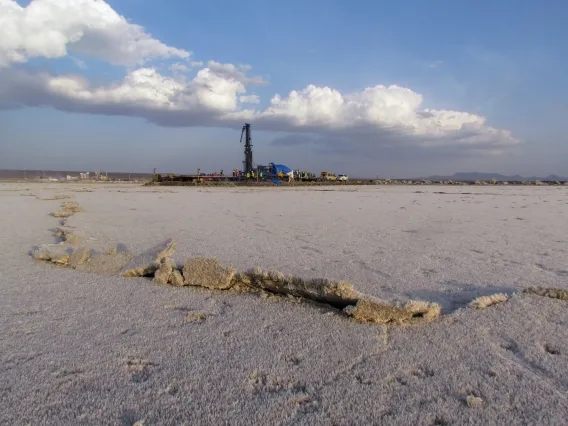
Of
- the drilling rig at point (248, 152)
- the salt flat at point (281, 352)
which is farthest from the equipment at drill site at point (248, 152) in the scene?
the salt flat at point (281, 352)

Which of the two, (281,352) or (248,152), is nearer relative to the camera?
(281,352)

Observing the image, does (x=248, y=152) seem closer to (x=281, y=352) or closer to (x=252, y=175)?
(x=252, y=175)

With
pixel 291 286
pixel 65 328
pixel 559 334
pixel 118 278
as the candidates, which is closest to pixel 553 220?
pixel 559 334

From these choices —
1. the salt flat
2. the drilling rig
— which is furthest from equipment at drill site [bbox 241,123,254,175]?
the salt flat

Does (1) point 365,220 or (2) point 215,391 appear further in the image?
(1) point 365,220

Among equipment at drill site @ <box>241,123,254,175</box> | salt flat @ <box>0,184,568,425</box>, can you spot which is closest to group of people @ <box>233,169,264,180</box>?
equipment at drill site @ <box>241,123,254,175</box>

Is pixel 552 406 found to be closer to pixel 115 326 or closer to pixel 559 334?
pixel 559 334

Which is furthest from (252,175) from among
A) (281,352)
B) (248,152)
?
(281,352)

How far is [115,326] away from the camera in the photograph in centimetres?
241

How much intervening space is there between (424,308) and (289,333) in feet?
2.66

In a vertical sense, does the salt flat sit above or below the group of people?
below

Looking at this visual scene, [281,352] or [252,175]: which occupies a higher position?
[252,175]

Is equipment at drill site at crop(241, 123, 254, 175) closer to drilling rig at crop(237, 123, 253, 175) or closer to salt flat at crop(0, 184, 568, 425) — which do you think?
drilling rig at crop(237, 123, 253, 175)

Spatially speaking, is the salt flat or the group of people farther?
the group of people
